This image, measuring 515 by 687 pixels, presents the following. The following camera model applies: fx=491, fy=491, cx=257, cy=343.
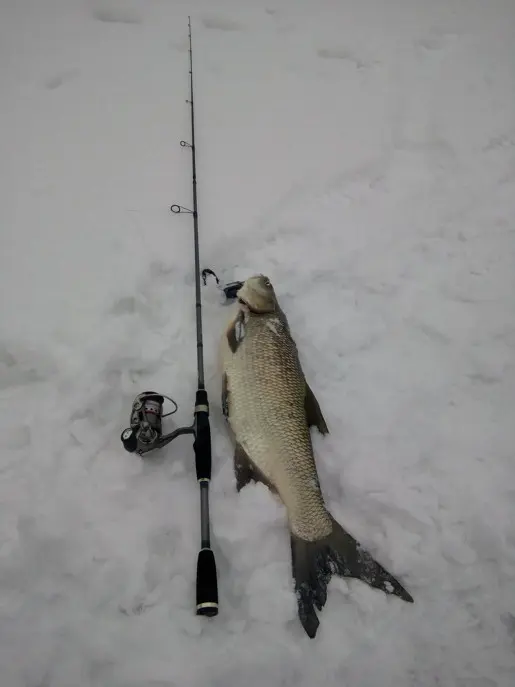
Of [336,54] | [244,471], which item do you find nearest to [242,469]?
[244,471]

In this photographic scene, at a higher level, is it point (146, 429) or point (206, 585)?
point (146, 429)

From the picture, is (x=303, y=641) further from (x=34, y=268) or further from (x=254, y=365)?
(x=34, y=268)

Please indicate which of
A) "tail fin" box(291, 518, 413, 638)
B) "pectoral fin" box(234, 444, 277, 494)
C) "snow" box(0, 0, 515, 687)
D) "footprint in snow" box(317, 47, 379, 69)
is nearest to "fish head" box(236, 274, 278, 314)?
"snow" box(0, 0, 515, 687)

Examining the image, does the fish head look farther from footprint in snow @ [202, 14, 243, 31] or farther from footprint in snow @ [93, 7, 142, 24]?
footprint in snow @ [93, 7, 142, 24]

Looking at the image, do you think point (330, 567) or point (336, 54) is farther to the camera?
point (336, 54)

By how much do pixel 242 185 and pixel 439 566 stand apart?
2.94 meters

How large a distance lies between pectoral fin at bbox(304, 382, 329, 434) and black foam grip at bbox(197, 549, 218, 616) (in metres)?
0.83

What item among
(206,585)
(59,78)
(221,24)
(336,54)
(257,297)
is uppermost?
(221,24)

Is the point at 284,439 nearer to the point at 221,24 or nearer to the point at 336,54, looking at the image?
the point at 336,54

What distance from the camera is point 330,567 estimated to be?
1945mm

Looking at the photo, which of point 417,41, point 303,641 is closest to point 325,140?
point 417,41

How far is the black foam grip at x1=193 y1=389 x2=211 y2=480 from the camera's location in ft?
6.79

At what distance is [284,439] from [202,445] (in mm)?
364

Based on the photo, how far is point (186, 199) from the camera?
3.66m
